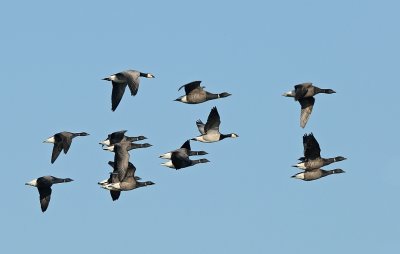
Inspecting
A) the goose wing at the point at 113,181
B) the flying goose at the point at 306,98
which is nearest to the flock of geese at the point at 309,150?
the flying goose at the point at 306,98

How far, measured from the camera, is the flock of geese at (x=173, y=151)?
74.6 metres

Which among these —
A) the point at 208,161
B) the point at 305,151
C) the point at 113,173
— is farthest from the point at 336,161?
the point at 113,173

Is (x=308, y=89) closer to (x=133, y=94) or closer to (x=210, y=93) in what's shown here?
(x=210, y=93)

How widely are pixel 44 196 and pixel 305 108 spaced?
48.9ft

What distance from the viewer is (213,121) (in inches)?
3061

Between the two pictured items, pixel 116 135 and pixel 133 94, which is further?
pixel 116 135

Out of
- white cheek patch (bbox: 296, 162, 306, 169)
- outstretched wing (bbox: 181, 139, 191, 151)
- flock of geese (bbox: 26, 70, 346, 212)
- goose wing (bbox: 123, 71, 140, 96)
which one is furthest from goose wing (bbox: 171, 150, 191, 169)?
white cheek patch (bbox: 296, 162, 306, 169)

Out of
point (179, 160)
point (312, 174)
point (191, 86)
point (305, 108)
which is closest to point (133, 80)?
point (191, 86)

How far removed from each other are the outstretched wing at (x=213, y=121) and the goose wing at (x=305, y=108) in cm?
446

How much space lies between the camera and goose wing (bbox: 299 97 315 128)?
252ft

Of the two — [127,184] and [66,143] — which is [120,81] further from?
[66,143]

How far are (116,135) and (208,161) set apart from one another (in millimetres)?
5183

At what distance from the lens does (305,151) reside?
7725cm

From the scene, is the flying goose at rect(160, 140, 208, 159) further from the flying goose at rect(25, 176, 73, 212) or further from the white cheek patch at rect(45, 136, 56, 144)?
the flying goose at rect(25, 176, 73, 212)
